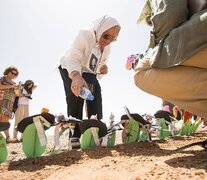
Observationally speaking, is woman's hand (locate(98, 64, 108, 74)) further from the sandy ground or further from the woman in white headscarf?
the sandy ground

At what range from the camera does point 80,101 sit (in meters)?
2.98

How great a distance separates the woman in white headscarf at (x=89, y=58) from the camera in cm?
293

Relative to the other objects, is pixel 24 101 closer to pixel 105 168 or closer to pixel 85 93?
pixel 85 93

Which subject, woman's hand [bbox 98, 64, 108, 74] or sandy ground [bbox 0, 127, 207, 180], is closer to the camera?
sandy ground [bbox 0, 127, 207, 180]

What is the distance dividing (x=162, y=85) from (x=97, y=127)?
95 centimetres

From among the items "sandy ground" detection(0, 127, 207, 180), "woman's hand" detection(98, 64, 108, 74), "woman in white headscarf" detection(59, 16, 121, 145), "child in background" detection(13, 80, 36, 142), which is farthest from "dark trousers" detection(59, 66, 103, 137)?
"child in background" detection(13, 80, 36, 142)

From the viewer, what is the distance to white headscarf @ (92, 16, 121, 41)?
9.84ft

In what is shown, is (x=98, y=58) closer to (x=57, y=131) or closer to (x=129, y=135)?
(x=129, y=135)

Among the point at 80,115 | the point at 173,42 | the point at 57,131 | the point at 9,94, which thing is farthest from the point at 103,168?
the point at 9,94

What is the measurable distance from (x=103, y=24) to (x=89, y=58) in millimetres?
361

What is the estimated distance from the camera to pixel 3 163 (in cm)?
195

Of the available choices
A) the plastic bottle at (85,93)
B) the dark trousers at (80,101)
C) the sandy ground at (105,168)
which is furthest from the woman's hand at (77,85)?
the sandy ground at (105,168)

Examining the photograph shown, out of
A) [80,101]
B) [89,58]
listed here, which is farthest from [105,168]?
[89,58]

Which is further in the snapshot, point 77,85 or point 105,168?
point 77,85
